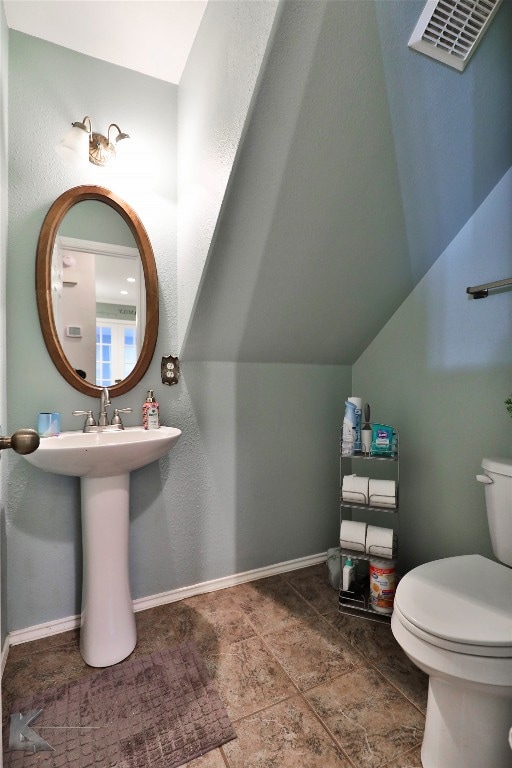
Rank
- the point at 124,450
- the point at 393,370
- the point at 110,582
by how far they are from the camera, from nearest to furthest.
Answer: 1. the point at 124,450
2. the point at 110,582
3. the point at 393,370

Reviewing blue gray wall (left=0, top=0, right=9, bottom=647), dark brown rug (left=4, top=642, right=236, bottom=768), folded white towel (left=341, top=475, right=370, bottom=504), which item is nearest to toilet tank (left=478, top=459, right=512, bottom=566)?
folded white towel (left=341, top=475, right=370, bottom=504)

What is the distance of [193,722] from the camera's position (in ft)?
4.08

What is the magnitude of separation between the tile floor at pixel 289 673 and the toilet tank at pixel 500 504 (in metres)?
0.57

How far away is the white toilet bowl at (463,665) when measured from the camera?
0.97 meters

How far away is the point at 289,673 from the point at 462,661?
718mm

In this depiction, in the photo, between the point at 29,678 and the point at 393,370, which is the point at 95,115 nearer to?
the point at 393,370

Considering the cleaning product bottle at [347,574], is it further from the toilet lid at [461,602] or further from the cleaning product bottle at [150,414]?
the cleaning product bottle at [150,414]

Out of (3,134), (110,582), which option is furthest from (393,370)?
(3,134)

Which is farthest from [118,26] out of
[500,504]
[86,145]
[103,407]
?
[500,504]

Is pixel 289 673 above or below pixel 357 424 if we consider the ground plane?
below

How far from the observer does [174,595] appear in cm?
193

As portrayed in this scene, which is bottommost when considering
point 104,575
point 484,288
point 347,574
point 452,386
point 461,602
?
point 347,574

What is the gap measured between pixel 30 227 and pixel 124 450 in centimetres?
102

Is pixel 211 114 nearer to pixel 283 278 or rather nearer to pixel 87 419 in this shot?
pixel 283 278
